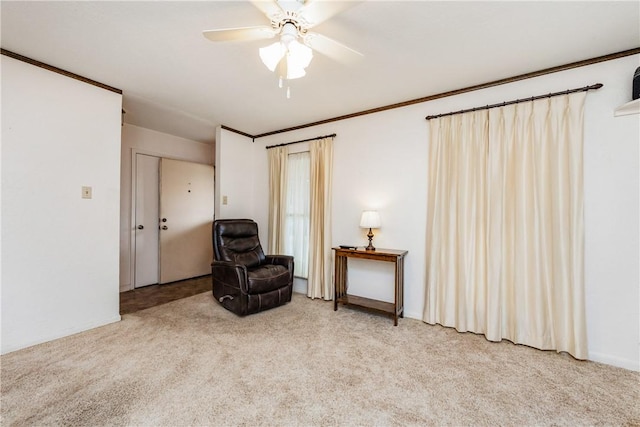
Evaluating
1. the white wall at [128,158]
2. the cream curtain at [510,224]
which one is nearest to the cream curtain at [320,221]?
the cream curtain at [510,224]

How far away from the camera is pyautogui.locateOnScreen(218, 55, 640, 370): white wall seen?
2023 mm

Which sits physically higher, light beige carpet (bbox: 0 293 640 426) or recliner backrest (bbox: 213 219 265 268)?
recliner backrest (bbox: 213 219 265 268)

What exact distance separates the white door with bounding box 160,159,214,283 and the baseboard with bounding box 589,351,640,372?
497cm

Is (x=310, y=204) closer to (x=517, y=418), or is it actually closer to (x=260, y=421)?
(x=260, y=421)

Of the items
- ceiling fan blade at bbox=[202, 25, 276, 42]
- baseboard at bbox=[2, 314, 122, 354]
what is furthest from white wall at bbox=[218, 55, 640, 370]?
baseboard at bbox=[2, 314, 122, 354]

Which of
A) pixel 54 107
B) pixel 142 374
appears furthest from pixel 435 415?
pixel 54 107

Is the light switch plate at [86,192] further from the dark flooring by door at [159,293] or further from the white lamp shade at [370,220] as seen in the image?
the white lamp shade at [370,220]

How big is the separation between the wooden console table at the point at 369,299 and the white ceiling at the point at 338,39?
66.6 inches

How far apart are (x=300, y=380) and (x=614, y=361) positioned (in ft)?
7.80

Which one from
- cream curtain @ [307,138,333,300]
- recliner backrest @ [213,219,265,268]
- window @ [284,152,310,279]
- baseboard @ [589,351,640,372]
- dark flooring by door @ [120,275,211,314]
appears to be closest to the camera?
baseboard @ [589,351,640,372]

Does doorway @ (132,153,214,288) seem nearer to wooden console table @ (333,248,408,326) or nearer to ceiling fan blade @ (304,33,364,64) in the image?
wooden console table @ (333,248,408,326)

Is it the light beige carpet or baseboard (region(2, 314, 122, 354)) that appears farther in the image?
baseboard (region(2, 314, 122, 354))

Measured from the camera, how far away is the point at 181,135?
14.4 ft

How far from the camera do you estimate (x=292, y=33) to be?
1583 mm
